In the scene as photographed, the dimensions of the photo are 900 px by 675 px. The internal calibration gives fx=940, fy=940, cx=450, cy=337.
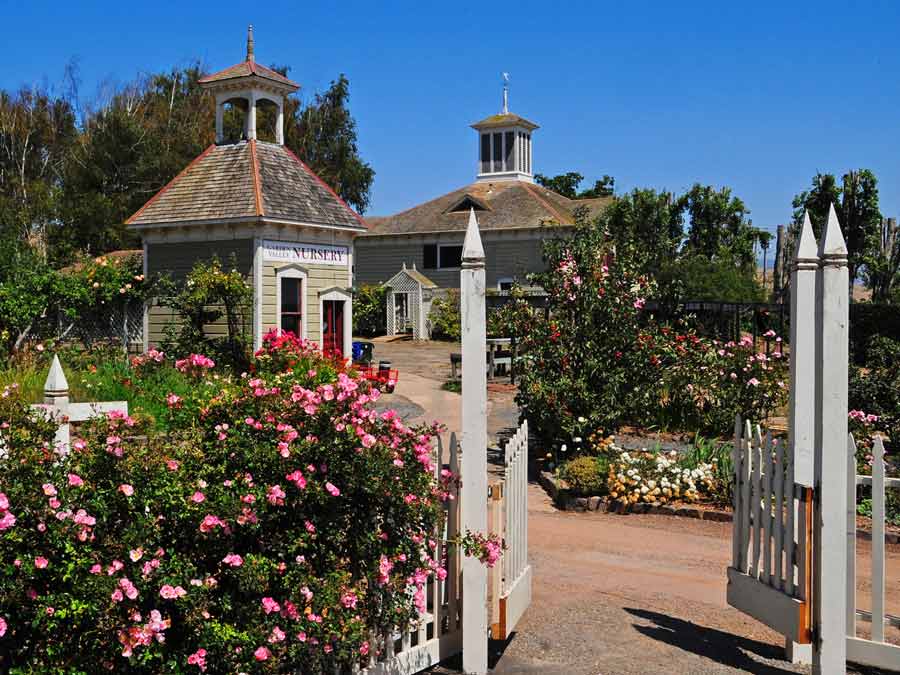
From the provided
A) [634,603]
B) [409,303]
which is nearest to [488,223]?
[409,303]

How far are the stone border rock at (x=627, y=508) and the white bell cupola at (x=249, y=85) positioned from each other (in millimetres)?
13262

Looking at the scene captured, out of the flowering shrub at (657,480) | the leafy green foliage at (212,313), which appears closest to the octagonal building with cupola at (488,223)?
the leafy green foliage at (212,313)

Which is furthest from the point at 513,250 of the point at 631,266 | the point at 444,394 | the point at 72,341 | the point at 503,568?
the point at 503,568

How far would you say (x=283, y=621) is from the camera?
163 inches

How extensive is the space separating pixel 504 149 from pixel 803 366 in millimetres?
42957

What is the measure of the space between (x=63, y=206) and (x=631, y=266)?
120 ft

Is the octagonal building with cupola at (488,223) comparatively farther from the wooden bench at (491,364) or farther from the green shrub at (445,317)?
the wooden bench at (491,364)

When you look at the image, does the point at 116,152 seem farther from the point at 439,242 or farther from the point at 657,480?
the point at 657,480

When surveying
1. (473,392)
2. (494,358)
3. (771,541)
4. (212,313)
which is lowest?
(771,541)

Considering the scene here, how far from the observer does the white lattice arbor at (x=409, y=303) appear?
37.4 m

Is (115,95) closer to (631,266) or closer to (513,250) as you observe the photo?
(513,250)

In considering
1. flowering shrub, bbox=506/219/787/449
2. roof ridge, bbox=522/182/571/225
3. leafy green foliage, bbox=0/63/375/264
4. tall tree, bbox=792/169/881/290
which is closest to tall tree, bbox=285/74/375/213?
leafy green foliage, bbox=0/63/375/264

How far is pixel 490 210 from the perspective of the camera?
4184 centimetres

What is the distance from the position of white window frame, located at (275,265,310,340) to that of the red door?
658 mm
